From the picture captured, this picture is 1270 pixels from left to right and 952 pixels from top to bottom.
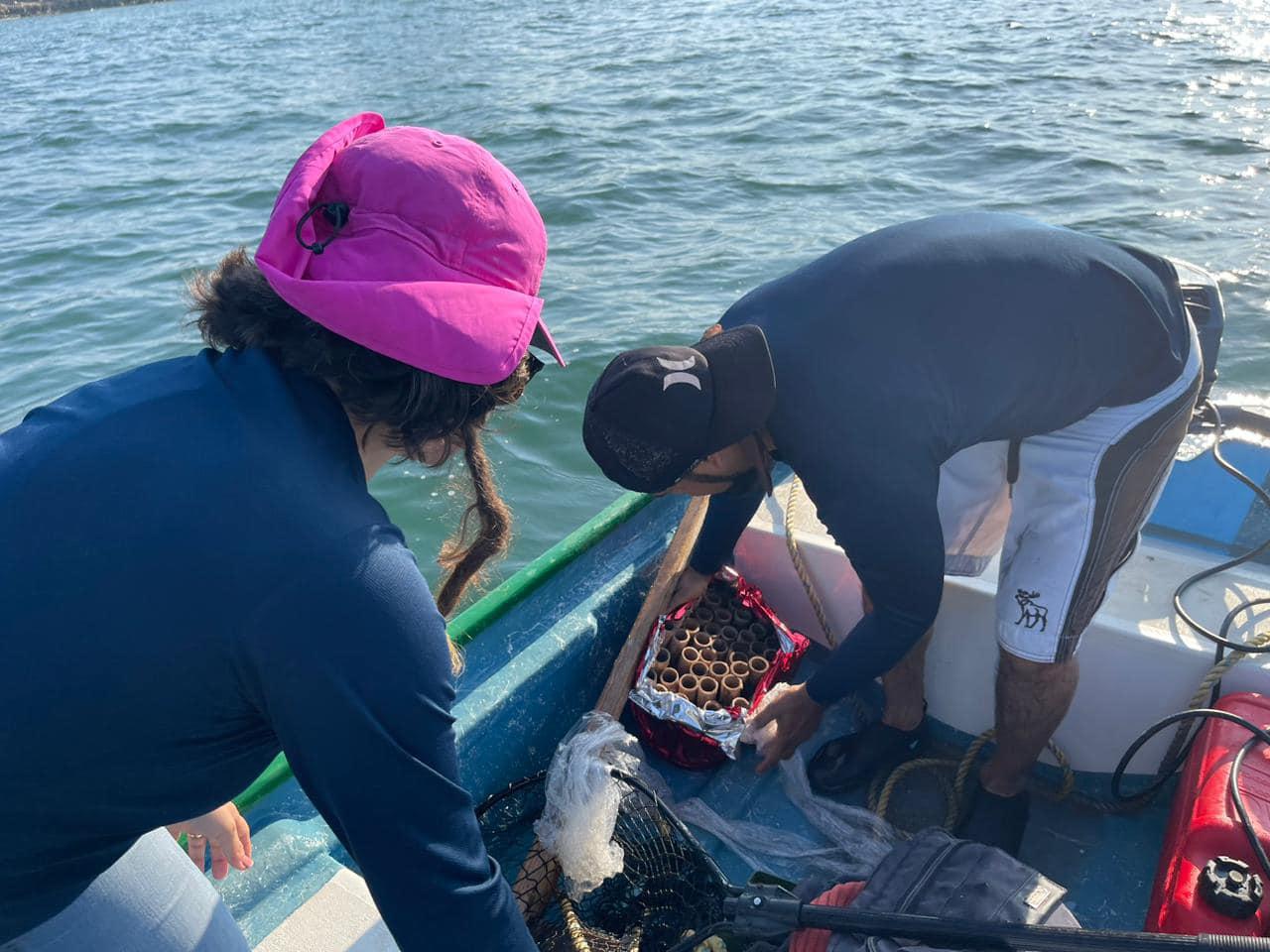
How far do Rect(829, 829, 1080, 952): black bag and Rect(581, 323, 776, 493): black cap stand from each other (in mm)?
947

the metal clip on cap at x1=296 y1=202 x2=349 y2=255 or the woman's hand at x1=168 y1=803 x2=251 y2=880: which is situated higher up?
the metal clip on cap at x1=296 y1=202 x2=349 y2=255

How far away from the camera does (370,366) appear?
3.77 feet

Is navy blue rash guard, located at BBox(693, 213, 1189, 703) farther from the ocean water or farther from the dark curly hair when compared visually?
the ocean water

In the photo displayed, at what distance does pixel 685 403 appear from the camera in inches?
76.2

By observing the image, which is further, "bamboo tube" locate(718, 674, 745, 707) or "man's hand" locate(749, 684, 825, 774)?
"bamboo tube" locate(718, 674, 745, 707)

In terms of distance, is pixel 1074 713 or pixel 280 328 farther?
pixel 1074 713

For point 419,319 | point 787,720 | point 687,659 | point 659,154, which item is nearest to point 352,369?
point 419,319

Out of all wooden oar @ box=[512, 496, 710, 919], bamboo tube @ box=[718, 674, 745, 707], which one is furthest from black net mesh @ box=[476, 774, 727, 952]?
bamboo tube @ box=[718, 674, 745, 707]

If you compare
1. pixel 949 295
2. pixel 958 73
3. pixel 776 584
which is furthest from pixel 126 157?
pixel 949 295

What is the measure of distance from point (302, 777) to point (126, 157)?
12.3m

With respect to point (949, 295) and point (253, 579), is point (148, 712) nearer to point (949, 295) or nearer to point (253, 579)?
point (253, 579)

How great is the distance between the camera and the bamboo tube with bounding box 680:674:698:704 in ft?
9.07

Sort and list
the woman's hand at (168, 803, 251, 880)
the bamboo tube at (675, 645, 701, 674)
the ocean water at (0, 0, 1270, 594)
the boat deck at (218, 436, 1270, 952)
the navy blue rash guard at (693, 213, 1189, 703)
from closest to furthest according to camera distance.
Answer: the woman's hand at (168, 803, 251, 880)
the navy blue rash guard at (693, 213, 1189, 703)
the boat deck at (218, 436, 1270, 952)
the bamboo tube at (675, 645, 701, 674)
the ocean water at (0, 0, 1270, 594)

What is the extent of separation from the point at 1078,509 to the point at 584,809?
1.33m
